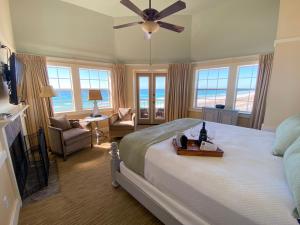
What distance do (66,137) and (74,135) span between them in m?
0.16

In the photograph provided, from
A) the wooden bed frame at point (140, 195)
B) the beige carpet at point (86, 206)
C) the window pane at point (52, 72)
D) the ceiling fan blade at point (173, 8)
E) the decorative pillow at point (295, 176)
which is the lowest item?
the beige carpet at point (86, 206)

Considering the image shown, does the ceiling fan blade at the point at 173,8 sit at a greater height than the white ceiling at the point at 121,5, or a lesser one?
lesser

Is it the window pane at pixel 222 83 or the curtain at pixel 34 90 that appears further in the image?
the window pane at pixel 222 83

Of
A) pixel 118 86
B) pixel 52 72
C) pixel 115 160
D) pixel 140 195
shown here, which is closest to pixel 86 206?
pixel 115 160

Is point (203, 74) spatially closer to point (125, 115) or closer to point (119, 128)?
point (125, 115)

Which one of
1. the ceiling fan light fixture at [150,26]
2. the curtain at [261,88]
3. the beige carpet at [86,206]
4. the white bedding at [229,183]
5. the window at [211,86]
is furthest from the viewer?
the window at [211,86]

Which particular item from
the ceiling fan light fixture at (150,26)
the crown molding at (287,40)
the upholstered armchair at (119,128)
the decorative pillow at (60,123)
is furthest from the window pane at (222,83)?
the decorative pillow at (60,123)

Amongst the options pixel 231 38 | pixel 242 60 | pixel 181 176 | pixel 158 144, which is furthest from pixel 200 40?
pixel 181 176

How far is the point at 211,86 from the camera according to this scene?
4.55 metres

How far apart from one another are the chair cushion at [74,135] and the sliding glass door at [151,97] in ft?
8.24

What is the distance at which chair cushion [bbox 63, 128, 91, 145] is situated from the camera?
290 centimetres

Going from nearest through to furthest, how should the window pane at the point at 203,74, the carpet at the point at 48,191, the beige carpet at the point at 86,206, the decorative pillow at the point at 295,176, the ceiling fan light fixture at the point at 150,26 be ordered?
the decorative pillow at the point at 295,176, the beige carpet at the point at 86,206, the carpet at the point at 48,191, the ceiling fan light fixture at the point at 150,26, the window pane at the point at 203,74

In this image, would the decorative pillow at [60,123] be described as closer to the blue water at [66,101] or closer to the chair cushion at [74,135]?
the chair cushion at [74,135]

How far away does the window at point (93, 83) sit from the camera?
4229mm
